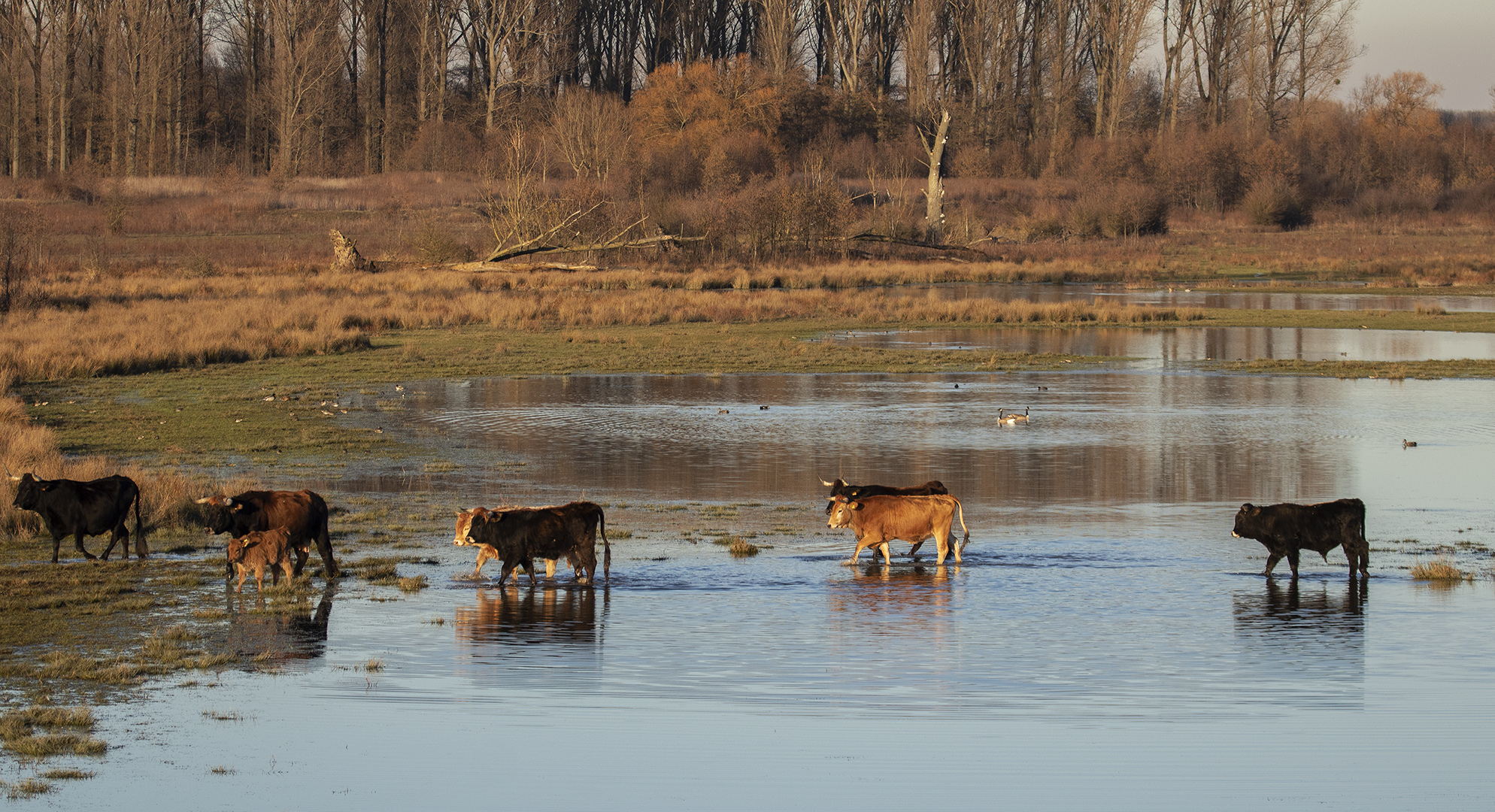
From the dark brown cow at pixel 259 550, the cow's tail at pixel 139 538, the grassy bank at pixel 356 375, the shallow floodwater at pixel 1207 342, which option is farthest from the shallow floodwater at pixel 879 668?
the shallow floodwater at pixel 1207 342

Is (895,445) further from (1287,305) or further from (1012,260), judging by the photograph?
(1012,260)

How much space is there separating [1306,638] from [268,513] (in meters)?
7.63

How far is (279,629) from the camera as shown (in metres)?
10.6

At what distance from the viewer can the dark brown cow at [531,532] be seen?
11742 mm

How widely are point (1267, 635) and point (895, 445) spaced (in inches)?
400

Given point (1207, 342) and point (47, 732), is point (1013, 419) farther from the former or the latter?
point (47, 732)

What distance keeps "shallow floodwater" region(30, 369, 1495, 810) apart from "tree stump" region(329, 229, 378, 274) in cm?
3460

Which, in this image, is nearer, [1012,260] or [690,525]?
[690,525]

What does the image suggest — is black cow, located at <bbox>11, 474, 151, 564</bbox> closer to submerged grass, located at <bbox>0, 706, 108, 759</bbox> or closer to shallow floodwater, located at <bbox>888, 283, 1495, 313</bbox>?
submerged grass, located at <bbox>0, 706, 108, 759</bbox>

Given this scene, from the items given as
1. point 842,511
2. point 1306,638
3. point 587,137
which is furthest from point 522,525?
point 587,137

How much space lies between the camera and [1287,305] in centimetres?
4797

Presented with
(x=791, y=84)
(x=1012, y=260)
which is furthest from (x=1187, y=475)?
(x=791, y=84)

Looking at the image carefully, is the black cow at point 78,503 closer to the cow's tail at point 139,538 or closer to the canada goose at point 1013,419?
the cow's tail at point 139,538

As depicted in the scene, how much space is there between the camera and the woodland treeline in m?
83.9
